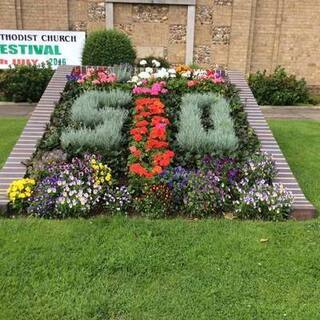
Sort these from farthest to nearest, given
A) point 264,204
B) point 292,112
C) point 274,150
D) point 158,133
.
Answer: point 292,112 < point 274,150 < point 158,133 < point 264,204

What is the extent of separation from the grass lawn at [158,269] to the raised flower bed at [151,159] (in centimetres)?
26

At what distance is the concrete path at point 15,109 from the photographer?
1022 centimetres

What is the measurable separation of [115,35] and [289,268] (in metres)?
8.42

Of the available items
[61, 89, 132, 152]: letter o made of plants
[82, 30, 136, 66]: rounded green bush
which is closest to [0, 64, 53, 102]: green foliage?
[82, 30, 136, 66]: rounded green bush

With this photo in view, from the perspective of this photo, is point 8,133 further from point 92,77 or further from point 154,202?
point 154,202

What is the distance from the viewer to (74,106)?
21.4 feet

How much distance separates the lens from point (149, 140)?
5.57 metres

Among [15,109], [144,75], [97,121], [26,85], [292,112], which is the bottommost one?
[292,112]

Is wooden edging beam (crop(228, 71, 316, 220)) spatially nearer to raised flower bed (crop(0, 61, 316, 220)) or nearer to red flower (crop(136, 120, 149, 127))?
raised flower bed (crop(0, 61, 316, 220))

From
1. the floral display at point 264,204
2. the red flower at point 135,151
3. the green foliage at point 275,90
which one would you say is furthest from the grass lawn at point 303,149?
the green foliage at point 275,90

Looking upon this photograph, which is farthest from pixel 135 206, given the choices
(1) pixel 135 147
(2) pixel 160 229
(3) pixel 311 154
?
(3) pixel 311 154

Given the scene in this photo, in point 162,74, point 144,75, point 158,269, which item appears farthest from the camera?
point 162,74

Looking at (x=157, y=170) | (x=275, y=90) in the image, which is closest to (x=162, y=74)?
(x=157, y=170)

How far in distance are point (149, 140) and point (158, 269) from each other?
218cm
